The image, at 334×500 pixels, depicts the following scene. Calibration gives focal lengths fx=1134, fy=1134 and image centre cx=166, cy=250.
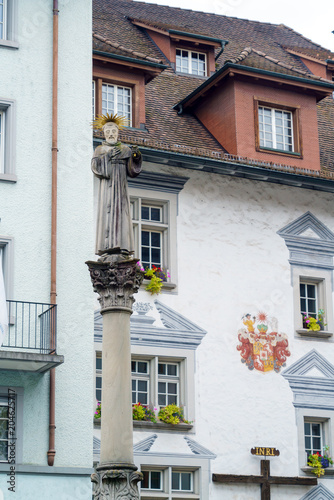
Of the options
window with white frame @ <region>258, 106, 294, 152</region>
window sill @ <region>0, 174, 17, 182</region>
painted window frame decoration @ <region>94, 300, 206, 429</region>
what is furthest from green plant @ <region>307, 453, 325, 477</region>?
window sill @ <region>0, 174, 17, 182</region>

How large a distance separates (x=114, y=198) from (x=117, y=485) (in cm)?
370

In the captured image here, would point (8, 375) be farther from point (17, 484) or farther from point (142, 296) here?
→ point (142, 296)

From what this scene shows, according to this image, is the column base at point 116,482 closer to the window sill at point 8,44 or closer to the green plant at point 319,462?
the green plant at point 319,462

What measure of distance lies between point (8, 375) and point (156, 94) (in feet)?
28.1

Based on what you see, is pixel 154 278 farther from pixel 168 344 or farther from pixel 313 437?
pixel 313 437

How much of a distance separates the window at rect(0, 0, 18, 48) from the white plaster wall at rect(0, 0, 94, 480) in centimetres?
12

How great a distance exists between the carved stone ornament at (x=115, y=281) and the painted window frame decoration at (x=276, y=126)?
10.8 m

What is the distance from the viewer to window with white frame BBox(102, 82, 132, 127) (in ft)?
78.7

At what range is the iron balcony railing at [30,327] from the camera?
20.2 meters

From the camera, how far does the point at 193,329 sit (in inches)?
880

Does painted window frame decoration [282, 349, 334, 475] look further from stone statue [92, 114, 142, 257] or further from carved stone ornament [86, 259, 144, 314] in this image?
carved stone ornament [86, 259, 144, 314]

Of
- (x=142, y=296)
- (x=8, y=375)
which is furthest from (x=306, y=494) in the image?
(x=8, y=375)

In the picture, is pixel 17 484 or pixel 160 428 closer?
pixel 17 484

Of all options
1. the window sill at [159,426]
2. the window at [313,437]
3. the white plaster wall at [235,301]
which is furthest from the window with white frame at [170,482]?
the window at [313,437]
